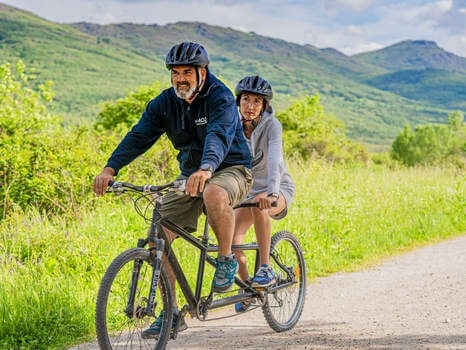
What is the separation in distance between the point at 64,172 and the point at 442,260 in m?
5.32

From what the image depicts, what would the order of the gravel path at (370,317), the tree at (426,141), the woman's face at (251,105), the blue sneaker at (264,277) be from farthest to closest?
the tree at (426,141) → the woman's face at (251,105) → the blue sneaker at (264,277) → the gravel path at (370,317)

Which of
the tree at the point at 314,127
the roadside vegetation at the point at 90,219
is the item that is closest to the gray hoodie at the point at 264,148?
the roadside vegetation at the point at 90,219

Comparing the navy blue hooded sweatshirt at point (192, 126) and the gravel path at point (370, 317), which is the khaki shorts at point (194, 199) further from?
the gravel path at point (370, 317)

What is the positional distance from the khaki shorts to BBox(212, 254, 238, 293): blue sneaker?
0.30m

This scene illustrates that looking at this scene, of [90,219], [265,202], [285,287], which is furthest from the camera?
[90,219]

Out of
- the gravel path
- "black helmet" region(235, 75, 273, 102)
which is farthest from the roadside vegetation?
"black helmet" region(235, 75, 273, 102)

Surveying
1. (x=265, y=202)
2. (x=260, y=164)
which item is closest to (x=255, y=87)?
(x=260, y=164)

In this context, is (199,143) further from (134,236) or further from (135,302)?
(134,236)

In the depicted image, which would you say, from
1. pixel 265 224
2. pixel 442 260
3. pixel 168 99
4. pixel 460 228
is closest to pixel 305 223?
pixel 442 260

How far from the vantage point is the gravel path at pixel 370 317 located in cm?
529

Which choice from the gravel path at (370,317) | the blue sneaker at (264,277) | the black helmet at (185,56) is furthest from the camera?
the blue sneaker at (264,277)

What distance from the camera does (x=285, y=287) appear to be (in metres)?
6.02

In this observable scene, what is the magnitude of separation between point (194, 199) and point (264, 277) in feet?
3.62

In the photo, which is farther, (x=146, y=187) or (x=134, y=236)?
(x=134, y=236)
